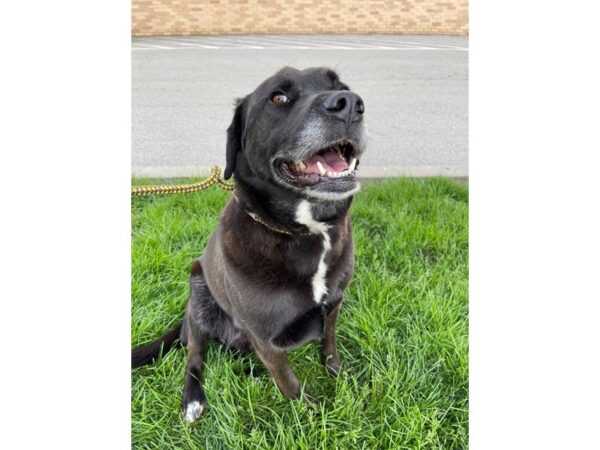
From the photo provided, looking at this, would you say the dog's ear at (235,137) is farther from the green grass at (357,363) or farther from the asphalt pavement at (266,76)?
the asphalt pavement at (266,76)

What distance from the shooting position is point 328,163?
55.0 inches

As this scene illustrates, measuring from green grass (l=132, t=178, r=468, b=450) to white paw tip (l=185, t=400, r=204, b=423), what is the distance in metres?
0.02

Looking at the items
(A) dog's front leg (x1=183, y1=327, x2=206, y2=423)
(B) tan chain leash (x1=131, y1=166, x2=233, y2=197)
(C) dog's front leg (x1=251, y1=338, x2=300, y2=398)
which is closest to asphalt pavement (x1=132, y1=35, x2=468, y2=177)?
(B) tan chain leash (x1=131, y1=166, x2=233, y2=197)

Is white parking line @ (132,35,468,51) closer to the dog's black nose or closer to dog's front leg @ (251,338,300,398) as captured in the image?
the dog's black nose

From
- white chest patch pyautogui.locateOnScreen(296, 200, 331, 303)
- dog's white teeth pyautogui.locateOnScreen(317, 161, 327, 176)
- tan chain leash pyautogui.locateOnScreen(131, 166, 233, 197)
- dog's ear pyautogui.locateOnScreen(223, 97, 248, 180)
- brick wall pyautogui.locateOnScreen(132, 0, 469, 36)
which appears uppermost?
brick wall pyautogui.locateOnScreen(132, 0, 469, 36)

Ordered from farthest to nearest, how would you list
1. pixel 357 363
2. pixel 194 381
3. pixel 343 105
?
1. pixel 357 363
2. pixel 194 381
3. pixel 343 105

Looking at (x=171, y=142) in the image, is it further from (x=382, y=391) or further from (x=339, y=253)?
(x=382, y=391)

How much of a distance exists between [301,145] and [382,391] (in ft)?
3.37

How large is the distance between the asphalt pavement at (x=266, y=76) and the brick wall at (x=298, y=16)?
→ 0.27 feet

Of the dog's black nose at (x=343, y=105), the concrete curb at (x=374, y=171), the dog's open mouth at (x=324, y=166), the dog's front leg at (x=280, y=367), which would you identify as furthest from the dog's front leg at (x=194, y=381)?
the concrete curb at (x=374, y=171)

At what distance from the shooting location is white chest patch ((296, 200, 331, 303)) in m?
1.46

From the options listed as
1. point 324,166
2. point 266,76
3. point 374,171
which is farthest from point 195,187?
point 374,171

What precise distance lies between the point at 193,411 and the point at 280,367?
0.40m

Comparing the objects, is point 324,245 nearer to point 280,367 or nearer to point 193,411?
point 280,367
